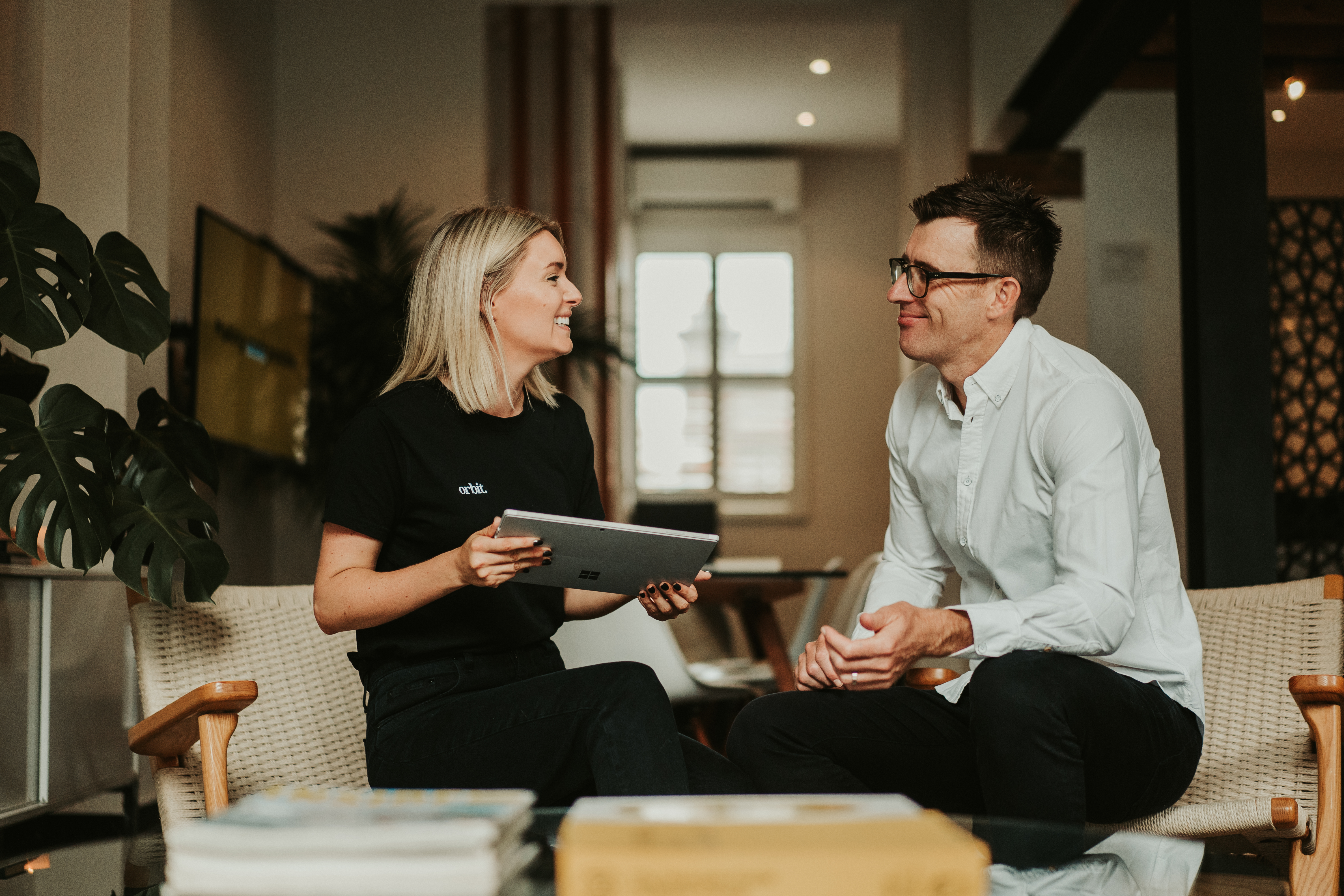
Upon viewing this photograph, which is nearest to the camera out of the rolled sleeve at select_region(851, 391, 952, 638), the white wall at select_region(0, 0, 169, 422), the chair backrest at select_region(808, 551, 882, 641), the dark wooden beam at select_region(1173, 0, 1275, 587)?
the rolled sleeve at select_region(851, 391, 952, 638)

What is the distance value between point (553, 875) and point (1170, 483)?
15.4 feet

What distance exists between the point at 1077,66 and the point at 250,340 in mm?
3316

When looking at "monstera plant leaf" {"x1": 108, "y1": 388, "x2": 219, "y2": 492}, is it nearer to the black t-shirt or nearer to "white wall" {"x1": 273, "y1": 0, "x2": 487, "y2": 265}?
the black t-shirt

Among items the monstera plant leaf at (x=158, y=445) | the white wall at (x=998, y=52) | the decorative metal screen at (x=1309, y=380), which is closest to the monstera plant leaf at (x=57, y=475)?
the monstera plant leaf at (x=158, y=445)

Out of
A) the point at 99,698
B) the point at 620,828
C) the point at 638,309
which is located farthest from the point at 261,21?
the point at 620,828

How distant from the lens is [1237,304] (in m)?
3.01

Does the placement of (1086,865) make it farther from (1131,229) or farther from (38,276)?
(1131,229)

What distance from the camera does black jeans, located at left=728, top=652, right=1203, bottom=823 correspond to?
4.98ft

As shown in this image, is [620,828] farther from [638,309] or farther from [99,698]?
[638,309]

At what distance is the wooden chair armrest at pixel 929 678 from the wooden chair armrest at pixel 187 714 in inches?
40.7

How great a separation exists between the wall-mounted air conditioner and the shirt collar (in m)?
7.14

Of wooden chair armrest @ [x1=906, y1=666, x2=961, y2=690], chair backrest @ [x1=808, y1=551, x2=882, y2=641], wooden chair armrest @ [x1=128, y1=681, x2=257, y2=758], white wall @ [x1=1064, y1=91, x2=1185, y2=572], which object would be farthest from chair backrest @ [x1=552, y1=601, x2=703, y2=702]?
white wall @ [x1=1064, y1=91, x2=1185, y2=572]

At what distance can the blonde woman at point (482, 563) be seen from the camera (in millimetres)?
1484

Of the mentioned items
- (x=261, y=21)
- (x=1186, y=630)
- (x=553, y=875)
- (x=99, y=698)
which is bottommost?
(x=99, y=698)
